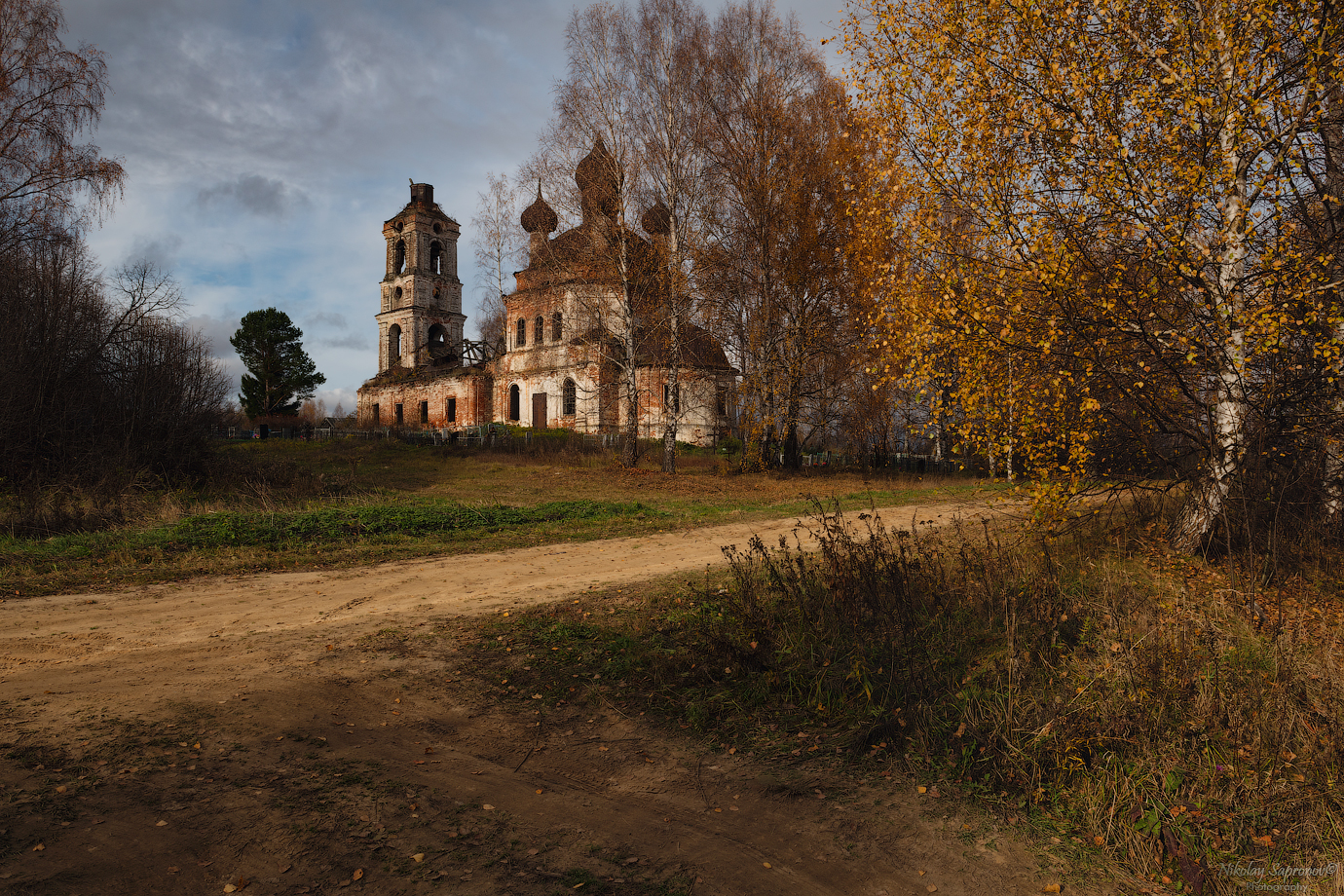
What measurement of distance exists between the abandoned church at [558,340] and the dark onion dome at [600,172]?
0.03m

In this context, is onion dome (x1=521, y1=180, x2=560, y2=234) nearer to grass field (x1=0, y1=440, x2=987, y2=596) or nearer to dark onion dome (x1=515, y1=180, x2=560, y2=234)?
dark onion dome (x1=515, y1=180, x2=560, y2=234)

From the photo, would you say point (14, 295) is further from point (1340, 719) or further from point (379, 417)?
point (379, 417)

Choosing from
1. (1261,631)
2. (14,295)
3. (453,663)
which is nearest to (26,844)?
(453,663)

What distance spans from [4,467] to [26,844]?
13.0 m

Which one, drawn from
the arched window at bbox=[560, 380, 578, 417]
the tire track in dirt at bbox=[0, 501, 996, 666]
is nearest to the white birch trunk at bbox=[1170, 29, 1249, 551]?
the tire track in dirt at bbox=[0, 501, 996, 666]

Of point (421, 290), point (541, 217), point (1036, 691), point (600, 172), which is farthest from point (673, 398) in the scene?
point (421, 290)

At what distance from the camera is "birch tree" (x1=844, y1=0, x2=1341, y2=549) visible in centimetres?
634

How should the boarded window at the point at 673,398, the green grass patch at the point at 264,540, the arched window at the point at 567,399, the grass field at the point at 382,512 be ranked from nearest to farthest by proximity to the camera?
the green grass patch at the point at 264,540, the grass field at the point at 382,512, the boarded window at the point at 673,398, the arched window at the point at 567,399

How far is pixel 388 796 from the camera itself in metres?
3.83

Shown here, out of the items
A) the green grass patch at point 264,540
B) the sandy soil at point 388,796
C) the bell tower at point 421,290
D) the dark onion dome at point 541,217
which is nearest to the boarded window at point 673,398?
the dark onion dome at point 541,217

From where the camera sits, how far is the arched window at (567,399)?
127 feet
